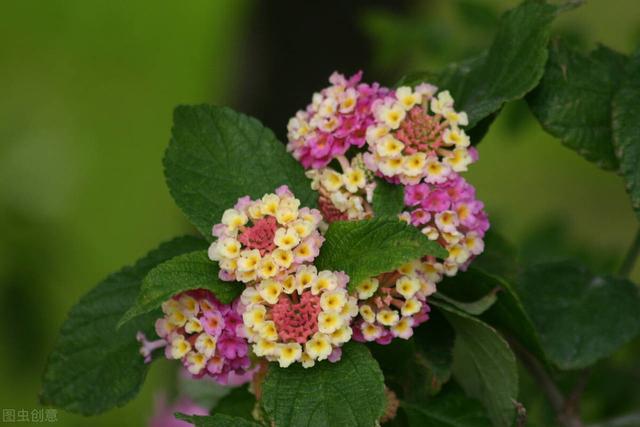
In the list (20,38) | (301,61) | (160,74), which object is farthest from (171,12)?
(301,61)

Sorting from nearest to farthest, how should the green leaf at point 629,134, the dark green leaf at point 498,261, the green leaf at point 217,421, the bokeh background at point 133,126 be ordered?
the green leaf at point 217,421
the green leaf at point 629,134
the dark green leaf at point 498,261
the bokeh background at point 133,126

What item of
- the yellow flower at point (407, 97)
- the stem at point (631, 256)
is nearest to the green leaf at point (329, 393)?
the yellow flower at point (407, 97)

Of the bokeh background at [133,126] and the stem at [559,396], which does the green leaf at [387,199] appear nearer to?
the stem at [559,396]

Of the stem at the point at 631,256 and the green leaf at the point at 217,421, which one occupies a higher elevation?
the green leaf at the point at 217,421

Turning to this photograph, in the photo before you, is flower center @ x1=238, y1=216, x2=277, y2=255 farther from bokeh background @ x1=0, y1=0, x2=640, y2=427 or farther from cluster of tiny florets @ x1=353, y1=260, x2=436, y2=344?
bokeh background @ x1=0, y1=0, x2=640, y2=427

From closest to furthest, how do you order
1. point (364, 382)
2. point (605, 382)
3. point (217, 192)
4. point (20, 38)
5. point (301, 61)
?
1. point (364, 382)
2. point (217, 192)
3. point (605, 382)
4. point (301, 61)
5. point (20, 38)

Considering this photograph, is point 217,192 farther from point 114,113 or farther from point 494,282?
point 114,113
